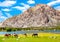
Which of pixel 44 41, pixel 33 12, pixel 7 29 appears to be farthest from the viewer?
pixel 33 12

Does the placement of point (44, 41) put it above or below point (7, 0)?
below

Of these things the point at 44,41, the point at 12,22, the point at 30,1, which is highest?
the point at 30,1

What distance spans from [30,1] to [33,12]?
2249mm

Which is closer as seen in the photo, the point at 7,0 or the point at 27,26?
the point at 7,0

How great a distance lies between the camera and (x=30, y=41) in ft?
35.9

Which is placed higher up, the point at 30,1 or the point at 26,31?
the point at 30,1

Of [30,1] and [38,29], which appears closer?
[30,1]

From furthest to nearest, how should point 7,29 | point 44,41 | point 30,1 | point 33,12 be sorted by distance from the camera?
→ point 33,12 < point 7,29 < point 30,1 < point 44,41

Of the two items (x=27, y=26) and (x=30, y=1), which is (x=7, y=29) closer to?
(x=27, y=26)

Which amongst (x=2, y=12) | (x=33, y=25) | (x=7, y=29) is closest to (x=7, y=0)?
(x=2, y=12)

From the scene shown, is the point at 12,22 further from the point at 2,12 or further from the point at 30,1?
the point at 30,1

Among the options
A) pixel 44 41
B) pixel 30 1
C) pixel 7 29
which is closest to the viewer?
pixel 44 41

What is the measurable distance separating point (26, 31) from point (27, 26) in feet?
1.36

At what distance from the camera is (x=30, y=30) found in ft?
46.1
